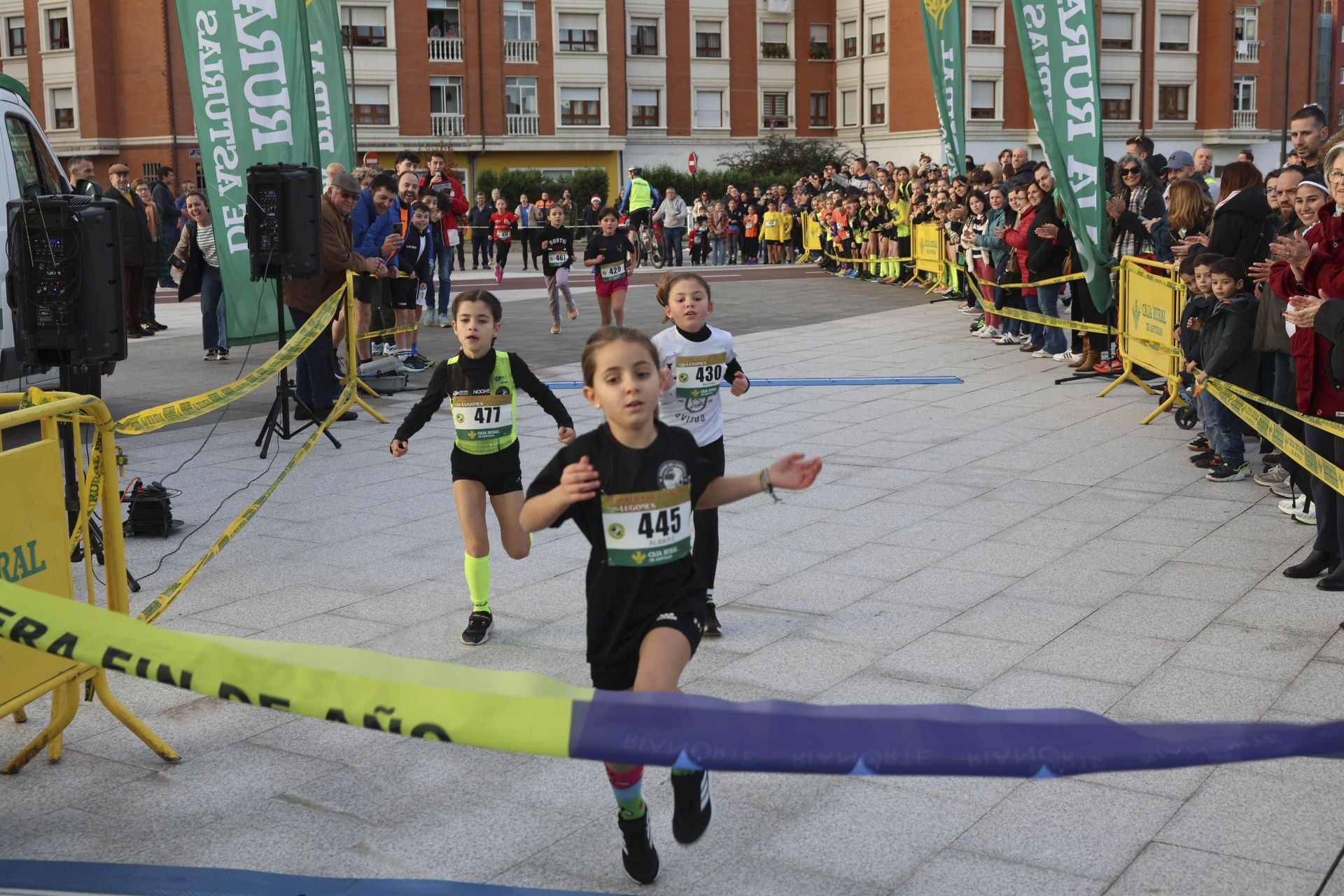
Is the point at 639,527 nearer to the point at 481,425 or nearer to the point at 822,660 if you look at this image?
the point at 822,660

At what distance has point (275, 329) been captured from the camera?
12086mm

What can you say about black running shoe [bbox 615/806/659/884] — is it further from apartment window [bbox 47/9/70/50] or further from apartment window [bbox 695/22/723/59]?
apartment window [bbox 47/9/70/50]

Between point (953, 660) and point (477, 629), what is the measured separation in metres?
2.10

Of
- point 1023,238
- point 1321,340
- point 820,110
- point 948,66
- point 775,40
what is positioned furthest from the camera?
point 820,110

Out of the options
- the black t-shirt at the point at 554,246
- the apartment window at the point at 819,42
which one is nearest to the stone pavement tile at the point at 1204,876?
the black t-shirt at the point at 554,246

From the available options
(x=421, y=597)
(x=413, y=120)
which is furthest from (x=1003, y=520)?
(x=413, y=120)

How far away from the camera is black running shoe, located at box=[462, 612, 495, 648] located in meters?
6.22

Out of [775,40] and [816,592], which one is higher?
[775,40]

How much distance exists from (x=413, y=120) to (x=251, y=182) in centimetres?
5017

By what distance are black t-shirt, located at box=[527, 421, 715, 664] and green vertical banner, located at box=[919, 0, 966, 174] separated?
18215 millimetres

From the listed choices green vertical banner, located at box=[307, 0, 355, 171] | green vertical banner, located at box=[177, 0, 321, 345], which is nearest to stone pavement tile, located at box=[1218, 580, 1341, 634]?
green vertical banner, located at box=[177, 0, 321, 345]

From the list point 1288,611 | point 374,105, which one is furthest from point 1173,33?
point 1288,611

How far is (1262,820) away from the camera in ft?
13.9

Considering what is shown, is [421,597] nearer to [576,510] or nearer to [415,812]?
[415,812]
